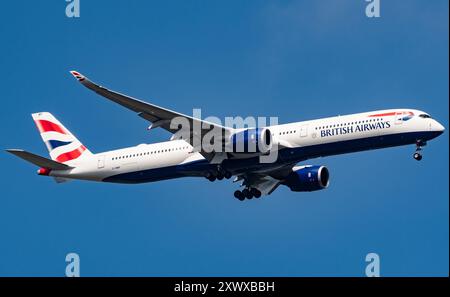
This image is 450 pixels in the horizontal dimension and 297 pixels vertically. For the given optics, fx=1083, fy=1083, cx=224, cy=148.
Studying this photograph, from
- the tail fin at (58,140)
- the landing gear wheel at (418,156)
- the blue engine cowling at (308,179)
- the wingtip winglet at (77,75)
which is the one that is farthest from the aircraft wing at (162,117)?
the landing gear wheel at (418,156)

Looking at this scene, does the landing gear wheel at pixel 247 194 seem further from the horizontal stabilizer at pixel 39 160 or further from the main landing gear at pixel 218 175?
the horizontal stabilizer at pixel 39 160

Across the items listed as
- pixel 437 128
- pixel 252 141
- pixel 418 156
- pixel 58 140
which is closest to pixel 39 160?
pixel 58 140

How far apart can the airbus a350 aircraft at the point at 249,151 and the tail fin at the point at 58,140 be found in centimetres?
20

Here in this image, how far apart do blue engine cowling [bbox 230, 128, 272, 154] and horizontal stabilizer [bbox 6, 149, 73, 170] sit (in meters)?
12.6

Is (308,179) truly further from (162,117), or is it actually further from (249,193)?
(162,117)

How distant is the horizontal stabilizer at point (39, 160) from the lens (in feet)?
214

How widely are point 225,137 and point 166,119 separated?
3.80 meters

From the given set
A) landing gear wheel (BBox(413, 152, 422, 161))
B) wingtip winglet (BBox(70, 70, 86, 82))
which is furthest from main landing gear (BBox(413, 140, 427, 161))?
wingtip winglet (BBox(70, 70, 86, 82))

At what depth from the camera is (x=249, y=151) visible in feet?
210

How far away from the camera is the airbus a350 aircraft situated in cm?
6359

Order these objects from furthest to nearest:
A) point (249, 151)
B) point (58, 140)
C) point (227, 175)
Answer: point (58, 140) < point (227, 175) < point (249, 151)

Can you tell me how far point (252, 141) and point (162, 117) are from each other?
215 inches
